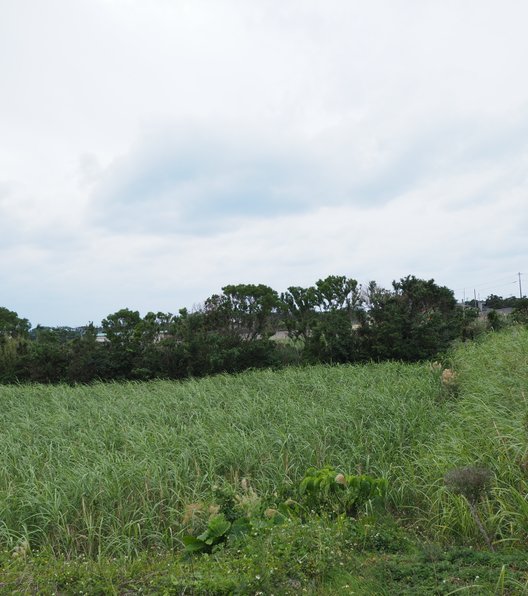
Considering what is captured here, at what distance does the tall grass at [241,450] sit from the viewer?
3.46 metres

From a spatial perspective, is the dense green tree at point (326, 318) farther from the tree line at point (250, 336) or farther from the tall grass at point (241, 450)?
the tall grass at point (241, 450)

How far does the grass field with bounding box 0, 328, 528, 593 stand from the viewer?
A: 2629 millimetres

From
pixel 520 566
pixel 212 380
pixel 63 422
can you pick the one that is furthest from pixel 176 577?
pixel 212 380

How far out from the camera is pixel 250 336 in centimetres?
1096

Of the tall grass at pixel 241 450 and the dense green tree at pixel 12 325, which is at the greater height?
the dense green tree at pixel 12 325

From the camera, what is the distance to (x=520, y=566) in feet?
8.16

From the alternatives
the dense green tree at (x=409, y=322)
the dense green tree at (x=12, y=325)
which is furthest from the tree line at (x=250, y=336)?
the dense green tree at (x=12, y=325)

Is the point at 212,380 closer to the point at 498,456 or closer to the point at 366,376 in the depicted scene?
the point at 366,376

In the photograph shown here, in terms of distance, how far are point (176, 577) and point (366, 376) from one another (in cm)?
569

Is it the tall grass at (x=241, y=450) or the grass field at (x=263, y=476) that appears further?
the tall grass at (x=241, y=450)

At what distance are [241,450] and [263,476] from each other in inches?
16.3

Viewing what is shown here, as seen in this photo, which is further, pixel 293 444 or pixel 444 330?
pixel 444 330

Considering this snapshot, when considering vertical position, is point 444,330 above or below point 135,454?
above

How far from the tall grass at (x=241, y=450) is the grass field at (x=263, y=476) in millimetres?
Result: 15
